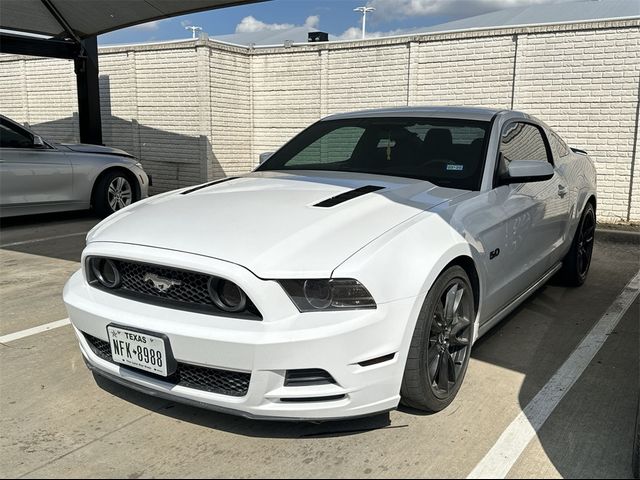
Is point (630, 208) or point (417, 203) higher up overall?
point (417, 203)

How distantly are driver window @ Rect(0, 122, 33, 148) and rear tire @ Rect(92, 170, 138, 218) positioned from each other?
1165mm

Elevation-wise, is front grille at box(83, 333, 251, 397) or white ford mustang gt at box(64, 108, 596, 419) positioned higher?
white ford mustang gt at box(64, 108, 596, 419)

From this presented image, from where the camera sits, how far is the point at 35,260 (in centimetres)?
630

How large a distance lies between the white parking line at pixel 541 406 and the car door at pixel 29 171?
280 inches

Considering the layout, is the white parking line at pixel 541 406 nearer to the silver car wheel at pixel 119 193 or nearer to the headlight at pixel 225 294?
the headlight at pixel 225 294

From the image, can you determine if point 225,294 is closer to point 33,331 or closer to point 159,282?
point 159,282

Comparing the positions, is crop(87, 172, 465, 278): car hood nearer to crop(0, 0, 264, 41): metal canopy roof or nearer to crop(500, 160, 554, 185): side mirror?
crop(500, 160, 554, 185): side mirror

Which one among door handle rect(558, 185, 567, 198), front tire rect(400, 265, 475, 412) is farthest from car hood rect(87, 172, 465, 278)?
door handle rect(558, 185, 567, 198)

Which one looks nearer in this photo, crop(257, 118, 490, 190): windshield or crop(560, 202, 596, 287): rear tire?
crop(257, 118, 490, 190): windshield

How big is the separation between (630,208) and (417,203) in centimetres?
707

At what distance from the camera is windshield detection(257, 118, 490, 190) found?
12.1 ft

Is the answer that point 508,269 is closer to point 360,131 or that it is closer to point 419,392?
point 419,392

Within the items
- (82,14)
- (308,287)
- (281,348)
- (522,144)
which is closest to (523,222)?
(522,144)

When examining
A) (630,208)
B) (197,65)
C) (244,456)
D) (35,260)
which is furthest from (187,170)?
(244,456)
